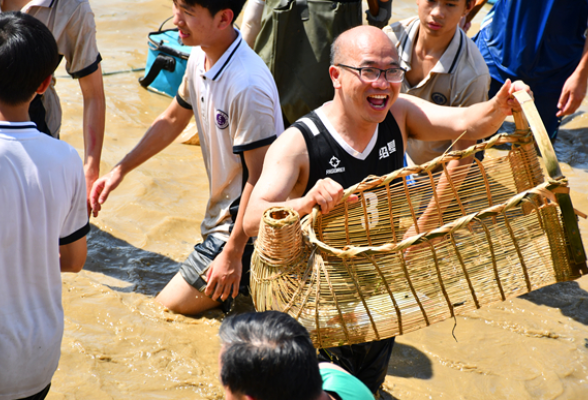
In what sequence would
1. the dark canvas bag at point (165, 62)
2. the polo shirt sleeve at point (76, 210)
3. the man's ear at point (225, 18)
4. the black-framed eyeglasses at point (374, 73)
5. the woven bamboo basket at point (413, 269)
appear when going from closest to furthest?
the polo shirt sleeve at point (76, 210), the woven bamboo basket at point (413, 269), the black-framed eyeglasses at point (374, 73), the man's ear at point (225, 18), the dark canvas bag at point (165, 62)

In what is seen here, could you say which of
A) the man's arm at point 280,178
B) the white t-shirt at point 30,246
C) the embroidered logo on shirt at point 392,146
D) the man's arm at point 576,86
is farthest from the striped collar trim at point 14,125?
the man's arm at point 576,86

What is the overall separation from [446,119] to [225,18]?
1.17 m

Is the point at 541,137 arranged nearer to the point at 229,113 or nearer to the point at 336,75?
the point at 336,75

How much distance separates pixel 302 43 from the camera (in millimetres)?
3826

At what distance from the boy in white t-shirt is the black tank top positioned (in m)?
0.99

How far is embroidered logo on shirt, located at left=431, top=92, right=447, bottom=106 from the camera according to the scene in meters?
3.29

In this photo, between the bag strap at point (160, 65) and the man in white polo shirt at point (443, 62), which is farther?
the bag strap at point (160, 65)

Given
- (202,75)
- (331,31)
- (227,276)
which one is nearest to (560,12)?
(331,31)

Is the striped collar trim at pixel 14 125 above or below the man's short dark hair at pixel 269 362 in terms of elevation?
above

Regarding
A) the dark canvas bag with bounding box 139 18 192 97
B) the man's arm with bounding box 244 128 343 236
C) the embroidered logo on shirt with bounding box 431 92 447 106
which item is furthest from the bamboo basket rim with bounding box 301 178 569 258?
the dark canvas bag with bounding box 139 18 192 97

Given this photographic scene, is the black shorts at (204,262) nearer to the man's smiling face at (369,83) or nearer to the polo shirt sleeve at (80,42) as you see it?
the man's smiling face at (369,83)

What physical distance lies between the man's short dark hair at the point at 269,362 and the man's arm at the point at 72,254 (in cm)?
80

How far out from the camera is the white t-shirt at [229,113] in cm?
270

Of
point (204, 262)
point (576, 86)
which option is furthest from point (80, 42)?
point (576, 86)
